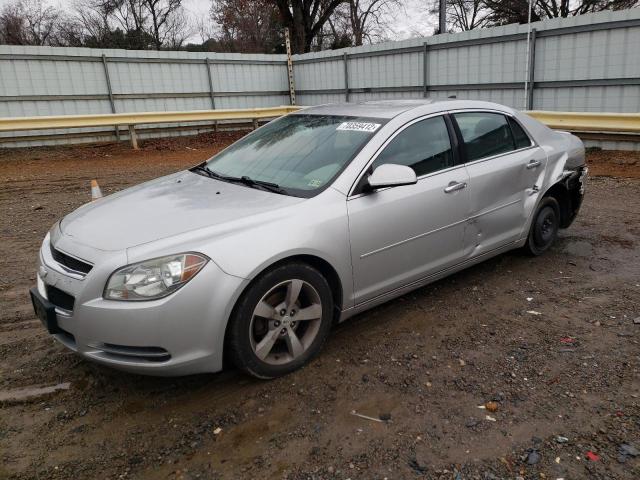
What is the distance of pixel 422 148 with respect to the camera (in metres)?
3.92

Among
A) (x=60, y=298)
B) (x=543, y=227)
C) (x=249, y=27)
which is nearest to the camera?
(x=60, y=298)

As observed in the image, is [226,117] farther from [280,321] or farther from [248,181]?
[280,321]

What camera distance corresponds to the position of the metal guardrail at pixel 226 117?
31.7ft

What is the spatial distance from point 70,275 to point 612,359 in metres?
3.27

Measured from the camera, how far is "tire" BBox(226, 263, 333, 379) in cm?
290

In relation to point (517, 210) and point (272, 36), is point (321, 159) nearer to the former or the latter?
point (517, 210)

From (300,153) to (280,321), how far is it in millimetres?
1340

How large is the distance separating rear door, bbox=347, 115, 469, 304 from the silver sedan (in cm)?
1

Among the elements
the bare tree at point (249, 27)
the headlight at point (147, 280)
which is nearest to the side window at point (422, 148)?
the headlight at point (147, 280)

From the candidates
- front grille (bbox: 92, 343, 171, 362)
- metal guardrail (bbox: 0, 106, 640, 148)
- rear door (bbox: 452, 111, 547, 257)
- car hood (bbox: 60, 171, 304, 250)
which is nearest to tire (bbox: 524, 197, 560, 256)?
rear door (bbox: 452, 111, 547, 257)

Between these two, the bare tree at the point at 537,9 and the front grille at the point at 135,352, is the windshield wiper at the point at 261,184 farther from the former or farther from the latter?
the bare tree at the point at 537,9

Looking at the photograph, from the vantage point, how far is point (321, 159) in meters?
3.68

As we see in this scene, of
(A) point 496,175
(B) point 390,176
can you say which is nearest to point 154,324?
(B) point 390,176

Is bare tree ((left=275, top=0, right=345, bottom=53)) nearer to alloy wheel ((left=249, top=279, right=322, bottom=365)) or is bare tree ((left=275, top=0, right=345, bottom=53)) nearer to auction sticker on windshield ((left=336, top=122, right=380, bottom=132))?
auction sticker on windshield ((left=336, top=122, right=380, bottom=132))
